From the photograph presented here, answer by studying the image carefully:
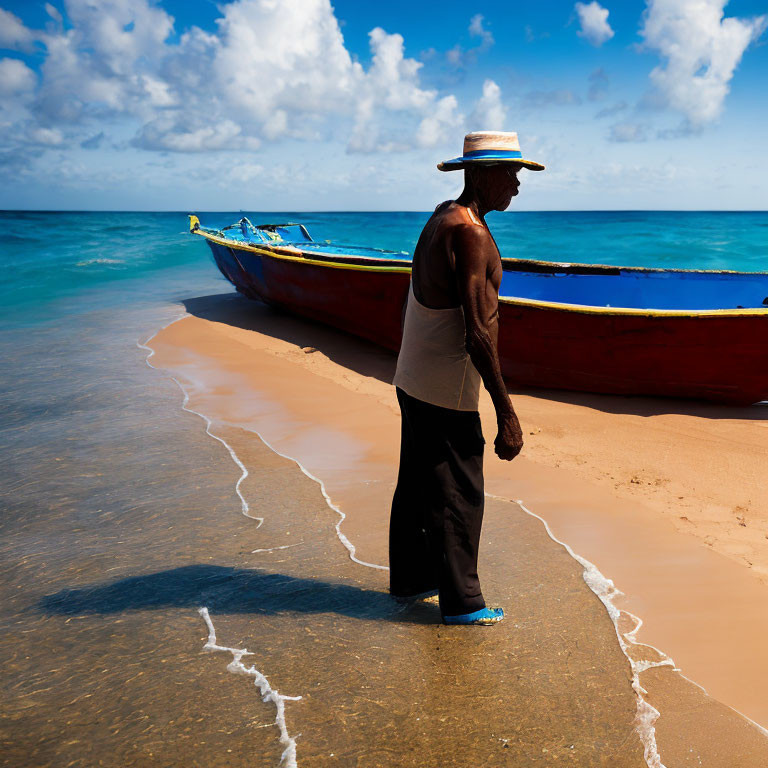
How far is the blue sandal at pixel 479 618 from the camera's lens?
9.05 ft

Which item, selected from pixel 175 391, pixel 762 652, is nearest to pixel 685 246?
pixel 175 391

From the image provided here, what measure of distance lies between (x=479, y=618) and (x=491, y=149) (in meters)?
1.84

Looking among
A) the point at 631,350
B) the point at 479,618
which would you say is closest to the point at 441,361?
the point at 479,618

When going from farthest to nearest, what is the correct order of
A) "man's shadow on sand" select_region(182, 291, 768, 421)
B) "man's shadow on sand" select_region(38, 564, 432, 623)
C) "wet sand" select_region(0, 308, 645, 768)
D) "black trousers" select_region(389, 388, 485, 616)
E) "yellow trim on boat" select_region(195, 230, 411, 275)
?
"yellow trim on boat" select_region(195, 230, 411, 275)
"man's shadow on sand" select_region(182, 291, 768, 421)
"man's shadow on sand" select_region(38, 564, 432, 623)
"black trousers" select_region(389, 388, 485, 616)
"wet sand" select_region(0, 308, 645, 768)

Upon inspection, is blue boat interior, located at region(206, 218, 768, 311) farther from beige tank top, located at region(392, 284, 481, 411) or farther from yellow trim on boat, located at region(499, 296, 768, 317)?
beige tank top, located at region(392, 284, 481, 411)

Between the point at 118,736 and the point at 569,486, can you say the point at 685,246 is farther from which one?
the point at 118,736

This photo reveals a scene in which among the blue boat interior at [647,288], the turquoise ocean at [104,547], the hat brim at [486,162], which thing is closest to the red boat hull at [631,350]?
the blue boat interior at [647,288]

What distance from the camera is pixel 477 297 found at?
92.4 inches

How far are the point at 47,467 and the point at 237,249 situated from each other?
25.5ft

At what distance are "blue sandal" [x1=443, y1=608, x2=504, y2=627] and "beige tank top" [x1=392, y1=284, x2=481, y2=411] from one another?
0.87 metres

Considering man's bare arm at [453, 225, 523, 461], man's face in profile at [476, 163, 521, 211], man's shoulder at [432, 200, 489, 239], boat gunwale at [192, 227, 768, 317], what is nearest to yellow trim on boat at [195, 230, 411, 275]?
boat gunwale at [192, 227, 768, 317]

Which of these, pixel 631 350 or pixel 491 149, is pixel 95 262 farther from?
pixel 491 149

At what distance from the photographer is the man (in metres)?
2.37

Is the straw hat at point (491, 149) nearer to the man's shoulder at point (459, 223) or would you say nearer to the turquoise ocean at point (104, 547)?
the man's shoulder at point (459, 223)
